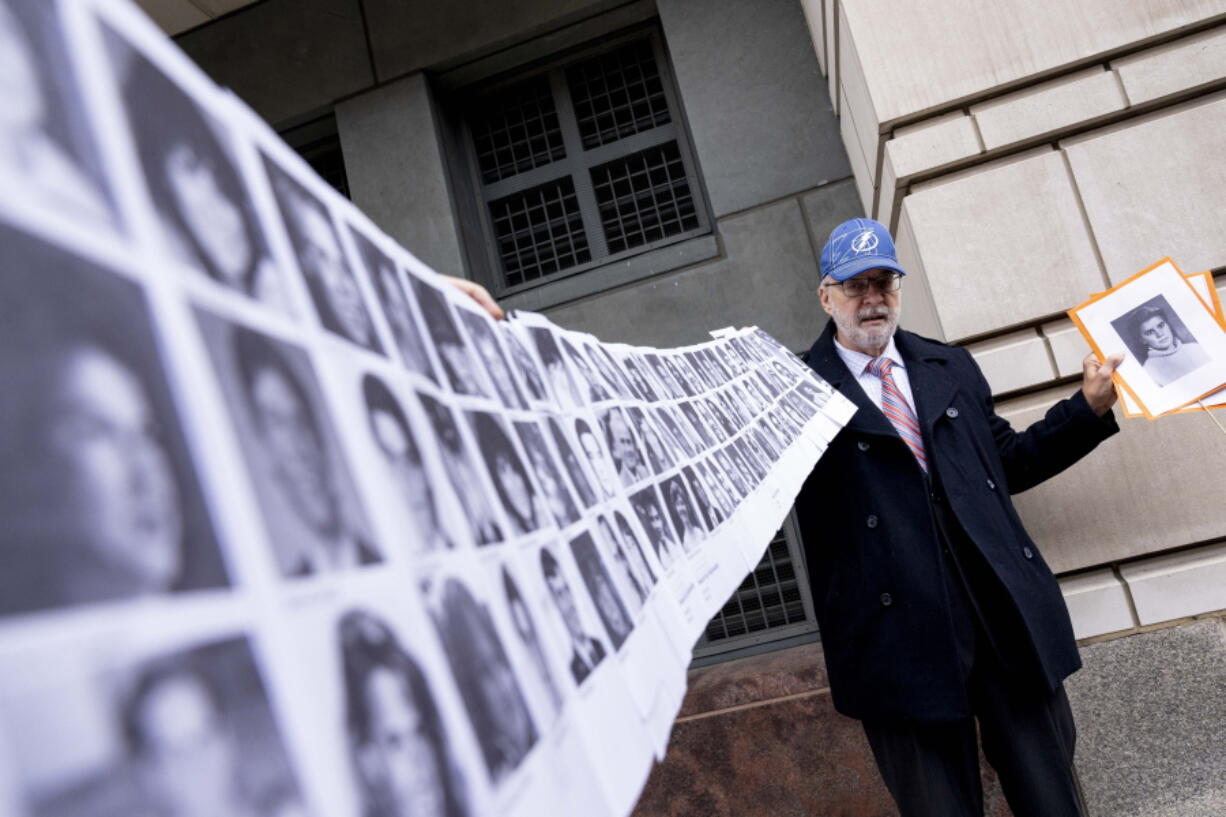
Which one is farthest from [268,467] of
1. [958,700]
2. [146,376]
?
[958,700]

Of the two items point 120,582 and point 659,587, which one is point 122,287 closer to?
point 120,582

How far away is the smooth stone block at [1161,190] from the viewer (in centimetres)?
406

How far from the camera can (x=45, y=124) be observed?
57 centimetres

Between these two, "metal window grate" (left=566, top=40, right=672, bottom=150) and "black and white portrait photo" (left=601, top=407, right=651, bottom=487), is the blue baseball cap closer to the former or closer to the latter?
"black and white portrait photo" (left=601, top=407, right=651, bottom=487)

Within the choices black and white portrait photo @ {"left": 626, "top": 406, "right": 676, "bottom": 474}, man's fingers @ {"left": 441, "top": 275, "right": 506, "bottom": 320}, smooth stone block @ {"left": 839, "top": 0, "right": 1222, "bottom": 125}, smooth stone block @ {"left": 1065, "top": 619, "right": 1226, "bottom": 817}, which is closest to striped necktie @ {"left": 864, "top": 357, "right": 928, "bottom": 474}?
black and white portrait photo @ {"left": 626, "top": 406, "right": 676, "bottom": 474}

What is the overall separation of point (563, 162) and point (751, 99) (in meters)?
1.38

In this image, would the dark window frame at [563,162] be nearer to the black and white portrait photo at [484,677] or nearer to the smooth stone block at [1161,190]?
the smooth stone block at [1161,190]

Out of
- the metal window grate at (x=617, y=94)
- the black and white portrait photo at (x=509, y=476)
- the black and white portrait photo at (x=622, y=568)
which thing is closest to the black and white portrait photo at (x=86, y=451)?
the black and white portrait photo at (x=509, y=476)

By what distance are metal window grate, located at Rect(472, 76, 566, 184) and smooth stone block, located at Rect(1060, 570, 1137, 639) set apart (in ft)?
14.1

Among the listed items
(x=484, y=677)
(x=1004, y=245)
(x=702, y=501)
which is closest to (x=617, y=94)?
(x=1004, y=245)

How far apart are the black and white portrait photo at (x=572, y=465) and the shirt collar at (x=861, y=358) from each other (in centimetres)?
204

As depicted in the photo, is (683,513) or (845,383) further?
(845,383)

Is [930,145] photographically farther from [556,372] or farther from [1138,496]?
[556,372]

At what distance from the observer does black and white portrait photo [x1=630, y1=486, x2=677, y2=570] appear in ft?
4.88
